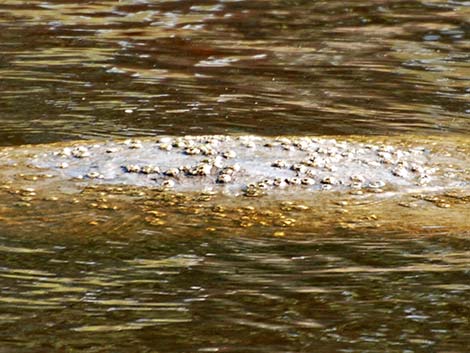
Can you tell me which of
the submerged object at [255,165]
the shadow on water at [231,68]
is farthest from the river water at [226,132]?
the submerged object at [255,165]

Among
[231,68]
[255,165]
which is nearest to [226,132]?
[255,165]

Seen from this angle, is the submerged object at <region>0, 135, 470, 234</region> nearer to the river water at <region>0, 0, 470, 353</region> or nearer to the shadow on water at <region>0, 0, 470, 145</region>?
the river water at <region>0, 0, 470, 353</region>

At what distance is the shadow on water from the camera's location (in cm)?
747

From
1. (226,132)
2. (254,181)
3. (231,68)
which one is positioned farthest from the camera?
(231,68)

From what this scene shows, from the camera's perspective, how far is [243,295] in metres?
4.40

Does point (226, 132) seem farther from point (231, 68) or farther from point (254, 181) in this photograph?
point (231, 68)

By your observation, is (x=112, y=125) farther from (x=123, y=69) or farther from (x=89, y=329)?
(x=89, y=329)

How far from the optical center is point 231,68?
9156mm

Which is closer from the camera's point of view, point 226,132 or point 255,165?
point 255,165

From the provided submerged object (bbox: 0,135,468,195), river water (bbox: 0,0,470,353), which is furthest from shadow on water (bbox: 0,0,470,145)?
submerged object (bbox: 0,135,468,195)

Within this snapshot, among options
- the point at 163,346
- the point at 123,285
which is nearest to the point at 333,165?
the point at 123,285

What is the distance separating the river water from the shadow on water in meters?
0.02

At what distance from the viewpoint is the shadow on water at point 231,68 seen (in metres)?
7.47

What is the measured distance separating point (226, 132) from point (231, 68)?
6.70 ft
